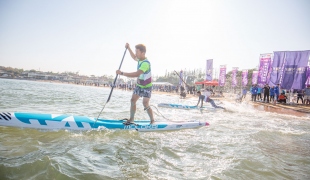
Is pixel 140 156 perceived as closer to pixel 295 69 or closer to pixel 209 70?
pixel 295 69

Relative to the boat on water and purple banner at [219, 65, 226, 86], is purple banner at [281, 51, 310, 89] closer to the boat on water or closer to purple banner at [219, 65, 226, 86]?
purple banner at [219, 65, 226, 86]

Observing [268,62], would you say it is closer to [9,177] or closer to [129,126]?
[129,126]

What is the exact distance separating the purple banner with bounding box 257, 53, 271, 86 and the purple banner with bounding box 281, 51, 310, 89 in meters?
2.58

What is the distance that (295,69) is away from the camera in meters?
17.4

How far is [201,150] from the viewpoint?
12.8ft

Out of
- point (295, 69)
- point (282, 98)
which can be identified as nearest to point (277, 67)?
point (295, 69)

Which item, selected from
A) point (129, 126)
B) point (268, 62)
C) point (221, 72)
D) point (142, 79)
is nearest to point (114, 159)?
point (129, 126)

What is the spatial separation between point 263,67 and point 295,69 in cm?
357

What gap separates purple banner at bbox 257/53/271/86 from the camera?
2052 cm

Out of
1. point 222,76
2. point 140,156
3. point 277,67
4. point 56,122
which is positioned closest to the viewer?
point 140,156

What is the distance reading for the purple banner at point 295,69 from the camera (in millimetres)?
16969

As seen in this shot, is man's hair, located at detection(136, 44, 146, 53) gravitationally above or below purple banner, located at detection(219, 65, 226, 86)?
below

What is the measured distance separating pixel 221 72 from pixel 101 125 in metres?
28.7

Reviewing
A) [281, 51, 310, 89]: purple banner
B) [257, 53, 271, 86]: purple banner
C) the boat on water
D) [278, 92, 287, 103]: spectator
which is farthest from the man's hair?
[257, 53, 271, 86]: purple banner
